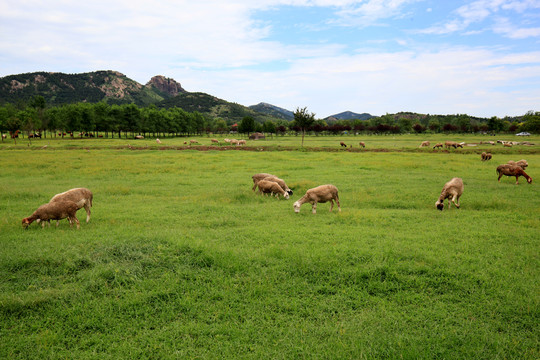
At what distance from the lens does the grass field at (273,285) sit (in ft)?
19.1

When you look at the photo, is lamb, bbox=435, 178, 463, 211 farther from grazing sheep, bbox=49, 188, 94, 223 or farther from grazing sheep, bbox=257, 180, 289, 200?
grazing sheep, bbox=49, 188, 94, 223

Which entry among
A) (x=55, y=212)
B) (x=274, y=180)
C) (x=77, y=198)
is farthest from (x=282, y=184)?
(x=55, y=212)

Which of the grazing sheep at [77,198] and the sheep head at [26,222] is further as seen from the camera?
the grazing sheep at [77,198]

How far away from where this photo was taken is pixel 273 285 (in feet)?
25.1

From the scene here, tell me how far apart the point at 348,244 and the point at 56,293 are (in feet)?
27.3

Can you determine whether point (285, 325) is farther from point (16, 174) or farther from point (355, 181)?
point (16, 174)

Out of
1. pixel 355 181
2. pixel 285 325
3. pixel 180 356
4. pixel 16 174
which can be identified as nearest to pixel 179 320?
pixel 180 356

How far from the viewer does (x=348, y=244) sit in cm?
973

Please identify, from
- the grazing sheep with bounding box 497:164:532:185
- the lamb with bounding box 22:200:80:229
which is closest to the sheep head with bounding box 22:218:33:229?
the lamb with bounding box 22:200:80:229

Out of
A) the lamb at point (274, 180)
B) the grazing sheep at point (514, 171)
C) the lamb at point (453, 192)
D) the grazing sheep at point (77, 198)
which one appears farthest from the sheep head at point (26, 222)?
the grazing sheep at point (514, 171)

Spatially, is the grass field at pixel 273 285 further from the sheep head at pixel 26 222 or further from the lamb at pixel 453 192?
the lamb at pixel 453 192

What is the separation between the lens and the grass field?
5836 millimetres

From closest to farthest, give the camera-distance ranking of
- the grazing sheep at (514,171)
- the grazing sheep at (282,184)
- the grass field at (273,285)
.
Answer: the grass field at (273,285) < the grazing sheep at (282,184) < the grazing sheep at (514,171)

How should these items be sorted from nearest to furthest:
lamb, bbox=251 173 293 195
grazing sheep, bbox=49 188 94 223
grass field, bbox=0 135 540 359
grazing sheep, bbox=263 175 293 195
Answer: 1. grass field, bbox=0 135 540 359
2. grazing sheep, bbox=49 188 94 223
3. grazing sheep, bbox=263 175 293 195
4. lamb, bbox=251 173 293 195
